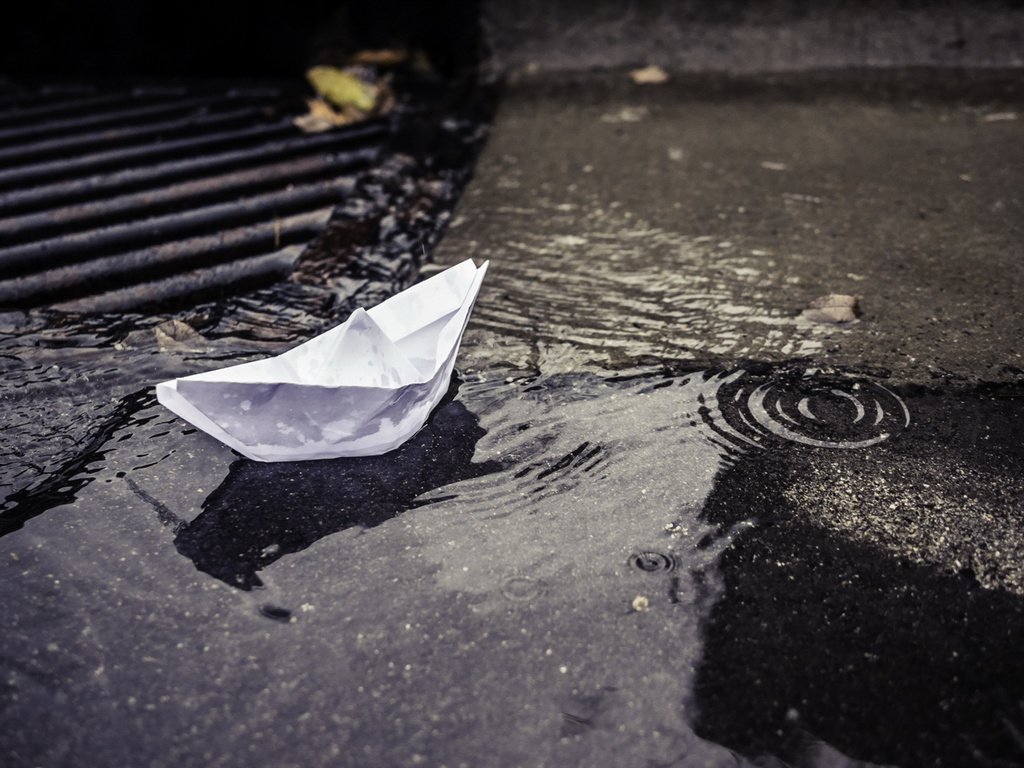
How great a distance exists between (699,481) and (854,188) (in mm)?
1552

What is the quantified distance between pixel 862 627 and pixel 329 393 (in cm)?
100

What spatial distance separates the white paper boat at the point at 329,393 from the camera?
1.58 m

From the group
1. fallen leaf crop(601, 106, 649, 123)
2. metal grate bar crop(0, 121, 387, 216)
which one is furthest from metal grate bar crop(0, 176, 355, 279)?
fallen leaf crop(601, 106, 649, 123)

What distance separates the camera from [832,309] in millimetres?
2090

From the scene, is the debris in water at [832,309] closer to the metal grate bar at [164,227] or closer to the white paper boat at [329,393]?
the white paper boat at [329,393]

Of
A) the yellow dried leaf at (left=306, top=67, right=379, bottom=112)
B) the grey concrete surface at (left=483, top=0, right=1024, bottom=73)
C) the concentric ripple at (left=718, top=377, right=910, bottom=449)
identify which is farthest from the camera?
the grey concrete surface at (left=483, top=0, right=1024, bottom=73)

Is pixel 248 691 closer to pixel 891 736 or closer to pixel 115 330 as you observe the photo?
pixel 891 736

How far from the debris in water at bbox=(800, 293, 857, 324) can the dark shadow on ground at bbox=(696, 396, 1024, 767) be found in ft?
1.57

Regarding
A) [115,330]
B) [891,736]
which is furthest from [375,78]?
[891,736]

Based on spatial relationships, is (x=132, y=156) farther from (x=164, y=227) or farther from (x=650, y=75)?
(x=650, y=75)

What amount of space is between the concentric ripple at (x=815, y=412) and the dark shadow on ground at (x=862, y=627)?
54 millimetres

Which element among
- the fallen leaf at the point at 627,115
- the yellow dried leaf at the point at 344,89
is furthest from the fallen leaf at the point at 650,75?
the yellow dried leaf at the point at 344,89

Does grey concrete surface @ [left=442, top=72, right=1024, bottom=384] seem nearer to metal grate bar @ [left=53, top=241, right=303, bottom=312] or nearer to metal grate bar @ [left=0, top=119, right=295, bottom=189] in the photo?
metal grate bar @ [left=53, top=241, right=303, bottom=312]

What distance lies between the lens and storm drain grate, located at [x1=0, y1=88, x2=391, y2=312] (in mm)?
2387
